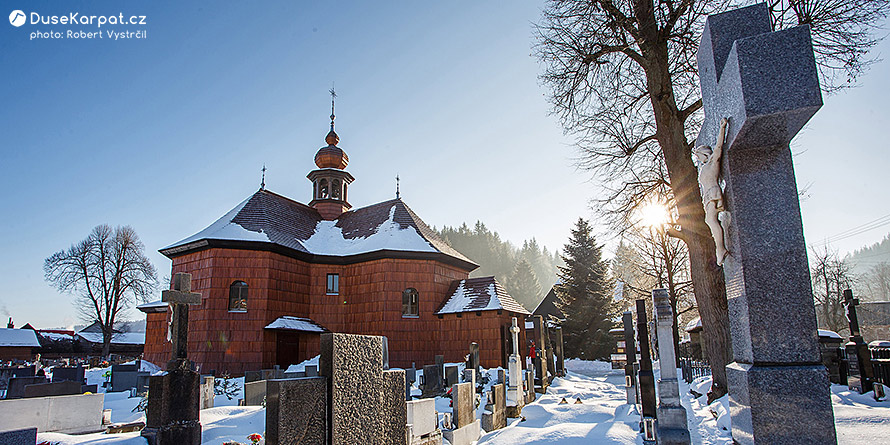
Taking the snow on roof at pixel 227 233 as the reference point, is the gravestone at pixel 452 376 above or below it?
below

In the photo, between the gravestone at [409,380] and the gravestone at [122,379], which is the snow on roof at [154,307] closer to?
the gravestone at [122,379]

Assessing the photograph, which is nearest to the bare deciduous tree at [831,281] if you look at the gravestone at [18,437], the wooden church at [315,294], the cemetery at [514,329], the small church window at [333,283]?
the cemetery at [514,329]

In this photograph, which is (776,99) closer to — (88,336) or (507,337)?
(507,337)

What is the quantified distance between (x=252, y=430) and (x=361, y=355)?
21.5 feet

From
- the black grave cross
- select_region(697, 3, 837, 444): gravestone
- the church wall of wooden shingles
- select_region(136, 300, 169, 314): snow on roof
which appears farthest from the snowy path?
select_region(136, 300, 169, 314): snow on roof

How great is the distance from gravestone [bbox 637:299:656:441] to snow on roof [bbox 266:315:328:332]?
16433 millimetres

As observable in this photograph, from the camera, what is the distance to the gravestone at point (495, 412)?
8.98 m

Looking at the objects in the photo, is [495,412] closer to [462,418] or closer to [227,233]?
[462,418]

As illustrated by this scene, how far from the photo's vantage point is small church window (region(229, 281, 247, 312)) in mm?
21000

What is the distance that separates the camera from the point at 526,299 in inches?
2571

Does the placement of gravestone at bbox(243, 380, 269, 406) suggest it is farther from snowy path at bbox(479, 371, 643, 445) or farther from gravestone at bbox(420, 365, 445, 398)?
snowy path at bbox(479, 371, 643, 445)

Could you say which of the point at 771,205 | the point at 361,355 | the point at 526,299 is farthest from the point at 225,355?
the point at 526,299

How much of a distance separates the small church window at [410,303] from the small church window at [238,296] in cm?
703

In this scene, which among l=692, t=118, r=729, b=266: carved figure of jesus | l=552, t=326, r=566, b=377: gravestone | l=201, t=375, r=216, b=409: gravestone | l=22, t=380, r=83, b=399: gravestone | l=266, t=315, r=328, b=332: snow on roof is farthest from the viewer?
l=552, t=326, r=566, b=377: gravestone
